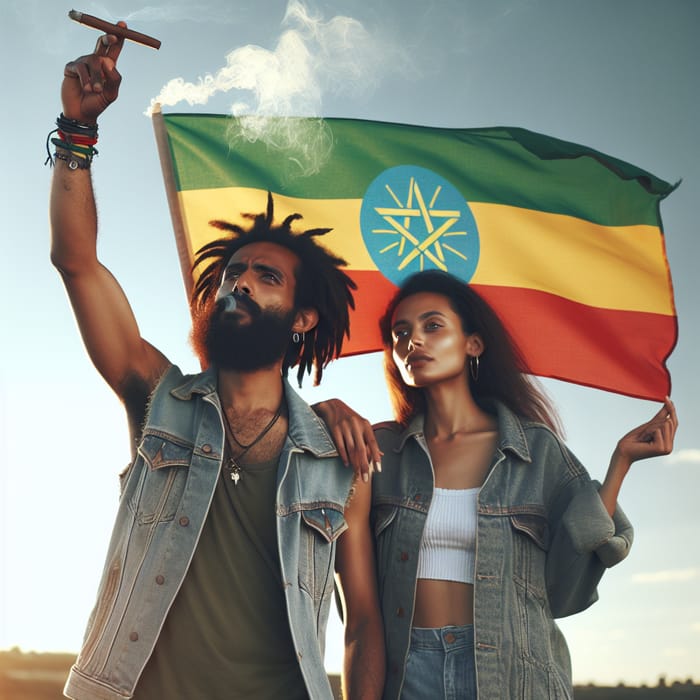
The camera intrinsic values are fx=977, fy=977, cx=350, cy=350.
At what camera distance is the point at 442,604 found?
476cm

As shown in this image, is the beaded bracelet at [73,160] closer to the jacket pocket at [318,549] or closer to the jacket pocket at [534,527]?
the jacket pocket at [318,549]

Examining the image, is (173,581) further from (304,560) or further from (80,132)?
(80,132)

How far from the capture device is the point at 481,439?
5340 mm

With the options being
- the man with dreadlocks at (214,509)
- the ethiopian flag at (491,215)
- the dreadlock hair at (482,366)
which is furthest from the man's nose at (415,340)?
the ethiopian flag at (491,215)

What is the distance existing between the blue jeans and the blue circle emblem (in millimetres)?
3031

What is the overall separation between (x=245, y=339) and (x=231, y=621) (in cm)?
133

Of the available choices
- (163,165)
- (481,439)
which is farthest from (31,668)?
(481,439)

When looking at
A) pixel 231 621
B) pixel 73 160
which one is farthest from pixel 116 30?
pixel 231 621

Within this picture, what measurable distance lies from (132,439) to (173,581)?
75 cm

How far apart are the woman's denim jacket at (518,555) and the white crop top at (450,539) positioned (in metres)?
0.05

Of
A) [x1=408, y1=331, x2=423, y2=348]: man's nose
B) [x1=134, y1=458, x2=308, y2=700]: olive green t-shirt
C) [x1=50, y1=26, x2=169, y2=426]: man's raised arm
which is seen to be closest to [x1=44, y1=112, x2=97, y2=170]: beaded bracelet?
[x1=50, y1=26, x2=169, y2=426]: man's raised arm

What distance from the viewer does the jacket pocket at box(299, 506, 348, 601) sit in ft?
13.4

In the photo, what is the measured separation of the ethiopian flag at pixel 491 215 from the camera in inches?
273

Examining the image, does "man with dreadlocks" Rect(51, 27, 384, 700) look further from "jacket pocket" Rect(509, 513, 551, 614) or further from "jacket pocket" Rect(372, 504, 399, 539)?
"jacket pocket" Rect(509, 513, 551, 614)
